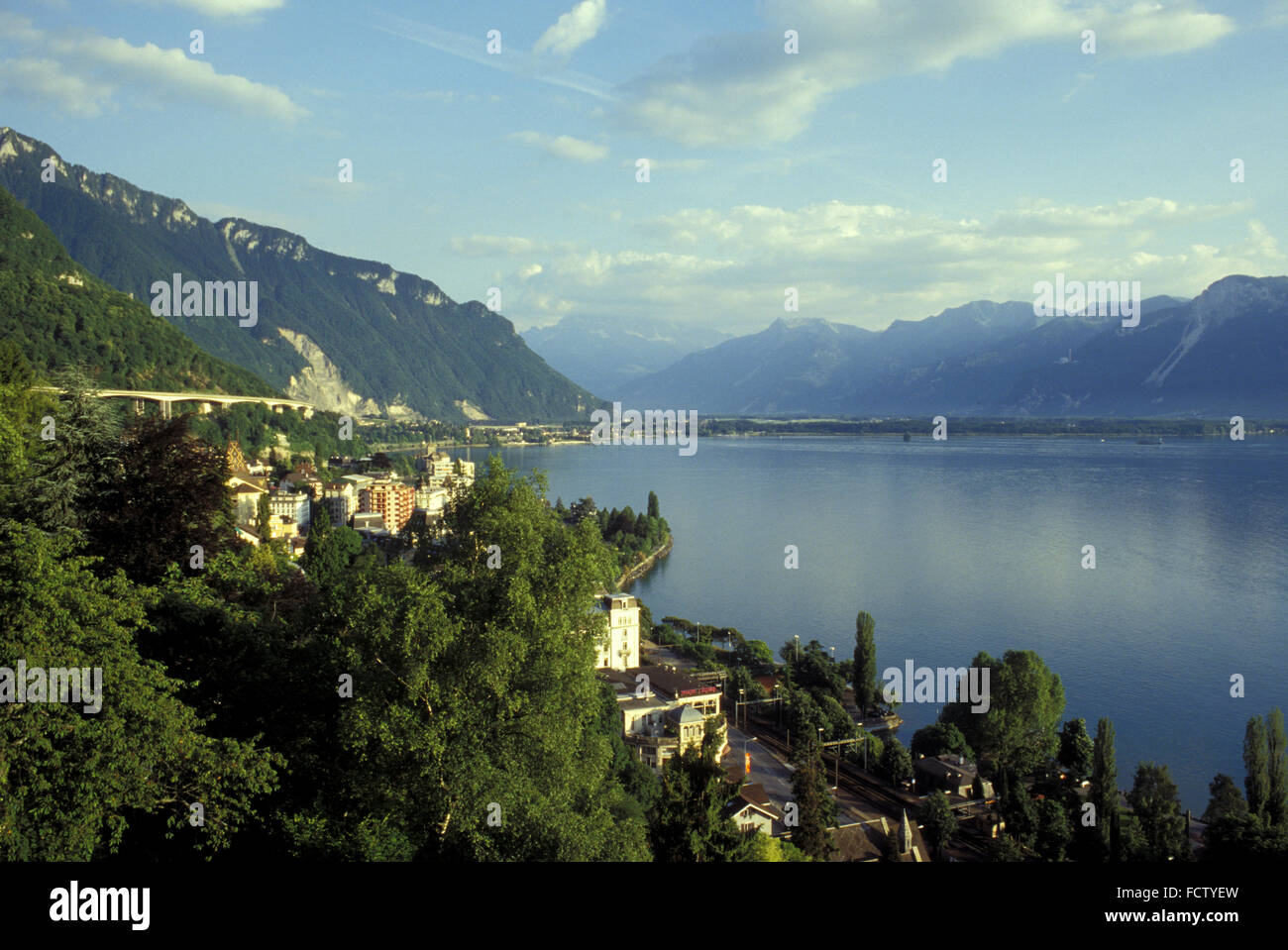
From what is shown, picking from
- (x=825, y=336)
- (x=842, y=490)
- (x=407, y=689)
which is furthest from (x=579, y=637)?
(x=825, y=336)

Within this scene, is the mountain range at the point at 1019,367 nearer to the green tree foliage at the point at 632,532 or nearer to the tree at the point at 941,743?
the green tree foliage at the point at 632,532

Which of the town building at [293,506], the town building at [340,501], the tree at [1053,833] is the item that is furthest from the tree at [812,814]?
the town building at [340,501]

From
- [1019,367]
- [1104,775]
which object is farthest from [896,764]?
[1019,367]

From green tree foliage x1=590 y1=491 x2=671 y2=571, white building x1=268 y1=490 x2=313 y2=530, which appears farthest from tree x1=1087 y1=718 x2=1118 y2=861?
white building x1=268 y1=490 x2=313 y2=530

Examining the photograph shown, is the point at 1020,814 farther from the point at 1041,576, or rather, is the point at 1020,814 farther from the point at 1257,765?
the point at 1041,576

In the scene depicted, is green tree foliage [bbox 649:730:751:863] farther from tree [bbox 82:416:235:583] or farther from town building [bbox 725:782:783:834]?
town building [bbox 725:782:783:834]

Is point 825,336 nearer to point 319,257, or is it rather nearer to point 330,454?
point 319,257
